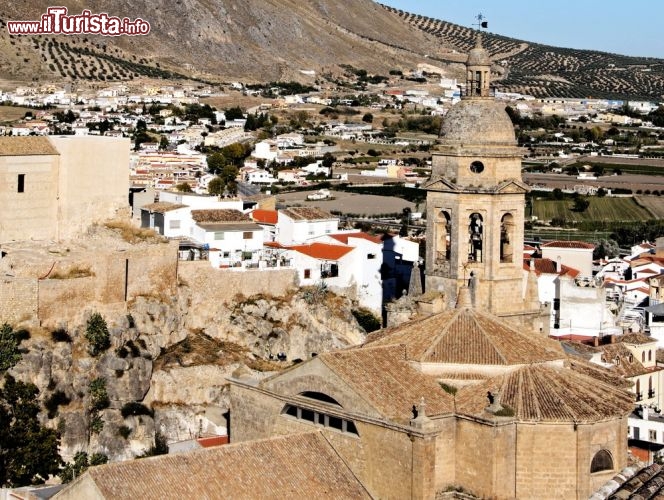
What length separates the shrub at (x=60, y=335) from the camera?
3812 cm

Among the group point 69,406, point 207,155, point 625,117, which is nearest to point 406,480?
point 69,406

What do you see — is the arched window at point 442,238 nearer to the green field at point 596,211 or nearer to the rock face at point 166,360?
the rock face at point 166,360

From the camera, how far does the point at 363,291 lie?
48.1 metres

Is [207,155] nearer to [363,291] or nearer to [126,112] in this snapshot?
[126,112]

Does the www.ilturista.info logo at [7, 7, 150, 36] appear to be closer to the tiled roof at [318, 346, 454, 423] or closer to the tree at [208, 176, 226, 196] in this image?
the tree at [208, 176, 226, 196]

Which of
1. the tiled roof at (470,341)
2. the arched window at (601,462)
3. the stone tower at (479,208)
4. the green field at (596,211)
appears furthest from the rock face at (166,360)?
the green field at (596,211)

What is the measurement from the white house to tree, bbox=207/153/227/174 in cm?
3234

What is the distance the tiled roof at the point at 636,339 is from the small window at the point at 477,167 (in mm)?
15224

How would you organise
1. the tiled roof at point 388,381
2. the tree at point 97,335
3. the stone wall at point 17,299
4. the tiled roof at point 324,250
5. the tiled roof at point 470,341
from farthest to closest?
the tiled roof at point 324,250 < the tree at point 97,335 < the stone wall at point 17,299 < the tiled roof at point 470,341 < the tiled roof at point 388,381

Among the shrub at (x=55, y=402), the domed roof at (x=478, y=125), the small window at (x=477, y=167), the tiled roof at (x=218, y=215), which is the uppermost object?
the domed roof at (x=478, y=125)

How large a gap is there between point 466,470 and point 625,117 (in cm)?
15401

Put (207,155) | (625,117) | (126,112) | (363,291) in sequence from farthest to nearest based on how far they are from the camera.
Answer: (625,117)
(126,112)
(207,155)
(363,291)

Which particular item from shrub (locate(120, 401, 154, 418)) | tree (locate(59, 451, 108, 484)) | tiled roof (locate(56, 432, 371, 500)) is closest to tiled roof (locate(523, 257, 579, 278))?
shrub (locate(120, 401, 154, 418))

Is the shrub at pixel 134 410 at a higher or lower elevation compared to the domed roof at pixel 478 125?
lower
